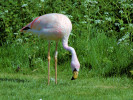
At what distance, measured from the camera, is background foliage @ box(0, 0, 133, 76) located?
8.06m

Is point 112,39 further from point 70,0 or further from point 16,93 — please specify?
point 16,93

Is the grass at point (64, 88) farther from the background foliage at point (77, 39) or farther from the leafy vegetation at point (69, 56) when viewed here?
the background foliage at point (77, 39)

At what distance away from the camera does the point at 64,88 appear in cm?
640

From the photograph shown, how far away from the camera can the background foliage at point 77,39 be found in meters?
8.06

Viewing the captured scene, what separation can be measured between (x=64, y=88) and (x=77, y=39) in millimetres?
2618

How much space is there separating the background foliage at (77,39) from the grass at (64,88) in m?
0.42

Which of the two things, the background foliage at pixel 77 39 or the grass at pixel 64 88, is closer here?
the grass at pixel 64 88

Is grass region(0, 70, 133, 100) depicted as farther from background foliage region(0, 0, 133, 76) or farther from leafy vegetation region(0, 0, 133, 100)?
background foliage region(0, 0, 133, 76)

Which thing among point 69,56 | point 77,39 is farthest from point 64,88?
point 77,39

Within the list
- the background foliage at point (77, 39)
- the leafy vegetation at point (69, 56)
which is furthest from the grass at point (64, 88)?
the background foliage at point (77, 39)

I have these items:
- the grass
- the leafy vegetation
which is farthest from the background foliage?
the grass

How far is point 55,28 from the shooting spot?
670cm

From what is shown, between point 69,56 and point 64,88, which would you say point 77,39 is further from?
point 64,88

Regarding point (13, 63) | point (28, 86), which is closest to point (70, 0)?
point (13, 63)
